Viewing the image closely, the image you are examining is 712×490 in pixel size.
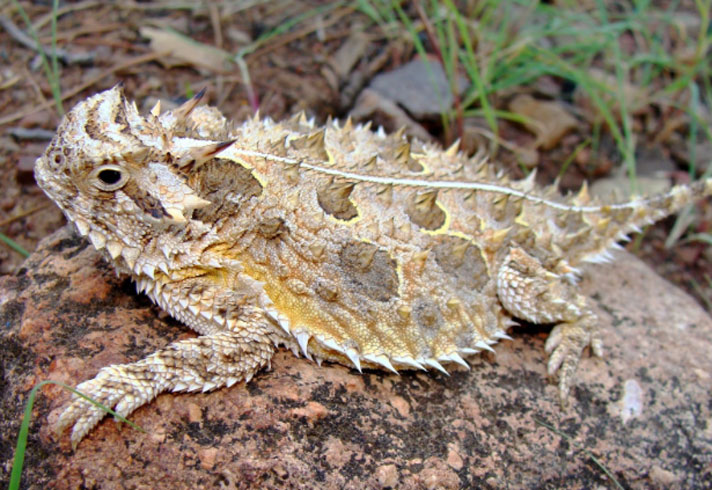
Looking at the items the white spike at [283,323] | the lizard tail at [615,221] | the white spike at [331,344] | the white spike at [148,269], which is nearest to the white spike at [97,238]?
the white spike at [148,269]

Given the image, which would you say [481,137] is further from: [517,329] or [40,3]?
[40,3]

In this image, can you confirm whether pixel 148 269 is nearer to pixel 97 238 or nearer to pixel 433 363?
pixel 97 238

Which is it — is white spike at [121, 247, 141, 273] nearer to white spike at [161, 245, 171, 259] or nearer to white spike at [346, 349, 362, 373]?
white spike at [161, 245, 171, 259]

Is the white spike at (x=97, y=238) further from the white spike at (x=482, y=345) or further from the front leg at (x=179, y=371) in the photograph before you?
the white spike at (x=482, y=345)

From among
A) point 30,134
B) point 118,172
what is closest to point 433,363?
point 118,172

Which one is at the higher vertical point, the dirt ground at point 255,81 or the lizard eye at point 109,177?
the lizard eye at point 109,177

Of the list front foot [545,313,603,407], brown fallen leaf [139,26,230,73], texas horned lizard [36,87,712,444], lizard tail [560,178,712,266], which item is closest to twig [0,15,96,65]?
brown fallen leaf [139,26,230,73]
